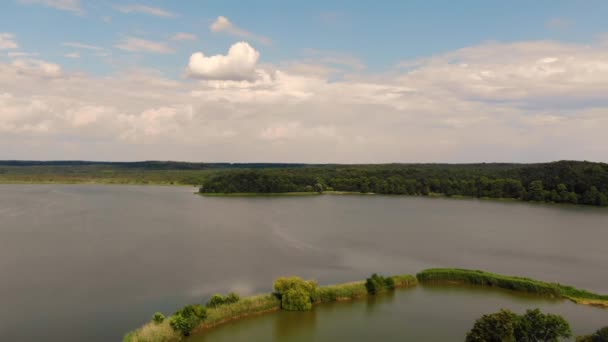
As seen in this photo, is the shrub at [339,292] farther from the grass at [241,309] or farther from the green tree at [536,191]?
the green tree at [536,191]

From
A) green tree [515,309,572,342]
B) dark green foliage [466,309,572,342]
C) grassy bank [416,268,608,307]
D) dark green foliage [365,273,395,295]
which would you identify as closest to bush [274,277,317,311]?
dark green foliage [365,273,395,295]

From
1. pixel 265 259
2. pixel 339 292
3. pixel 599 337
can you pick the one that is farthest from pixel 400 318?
pixel 265 259

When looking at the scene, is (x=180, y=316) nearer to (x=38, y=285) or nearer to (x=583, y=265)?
(x=38, y=285)

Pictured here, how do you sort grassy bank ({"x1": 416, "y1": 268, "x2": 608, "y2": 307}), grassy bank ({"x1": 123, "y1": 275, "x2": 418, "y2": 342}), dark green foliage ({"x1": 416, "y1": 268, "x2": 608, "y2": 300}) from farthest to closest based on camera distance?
dark green foliage ({"x1": 416, "y1": 268, "x2": 608, "y2": 300}), grassy bank ({"x1": 416, "y1": 268, "x2": 608, "y2": 307}), grassy bank ({"x1": 123, "y1": 275, "x2": 418, "y2": 342})

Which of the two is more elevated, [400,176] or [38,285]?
[400,176]

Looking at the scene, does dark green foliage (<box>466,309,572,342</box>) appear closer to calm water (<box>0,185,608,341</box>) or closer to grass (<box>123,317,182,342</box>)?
calm water (<box>0,185,608,341</box>)

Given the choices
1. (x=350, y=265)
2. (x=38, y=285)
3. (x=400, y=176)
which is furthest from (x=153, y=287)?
(x=400, y=176)

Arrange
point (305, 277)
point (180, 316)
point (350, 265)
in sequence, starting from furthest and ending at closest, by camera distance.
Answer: point (350, 265) → point (305, 277) → point (180, 316)
